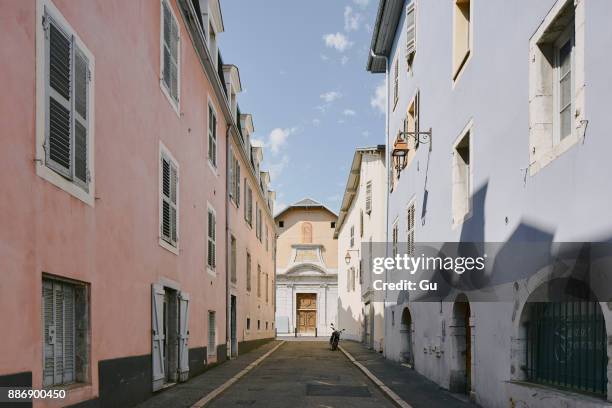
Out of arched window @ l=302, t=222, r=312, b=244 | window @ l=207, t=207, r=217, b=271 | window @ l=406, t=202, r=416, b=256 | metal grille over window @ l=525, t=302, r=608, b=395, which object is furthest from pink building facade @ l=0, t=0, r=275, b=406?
arched window @ l=302, t=222, r=312, b=244

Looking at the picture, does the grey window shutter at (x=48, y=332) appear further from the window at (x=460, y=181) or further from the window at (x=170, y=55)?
the window at (x=460, y=181)

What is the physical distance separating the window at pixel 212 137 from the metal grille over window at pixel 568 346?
34.7 feet

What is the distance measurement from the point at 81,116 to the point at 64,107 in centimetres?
59

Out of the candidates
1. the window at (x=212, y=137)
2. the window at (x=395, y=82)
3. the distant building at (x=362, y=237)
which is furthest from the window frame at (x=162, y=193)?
the distant building at (x=362, y=237)

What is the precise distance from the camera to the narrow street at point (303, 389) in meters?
10.7

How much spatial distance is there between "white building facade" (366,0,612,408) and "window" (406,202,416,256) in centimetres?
93

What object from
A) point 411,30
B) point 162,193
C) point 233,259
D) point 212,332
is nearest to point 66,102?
point 162,193

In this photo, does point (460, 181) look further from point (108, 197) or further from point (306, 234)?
point (306, 234)

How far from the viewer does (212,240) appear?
17016 mm

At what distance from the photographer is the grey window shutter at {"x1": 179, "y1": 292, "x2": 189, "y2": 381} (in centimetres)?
1288

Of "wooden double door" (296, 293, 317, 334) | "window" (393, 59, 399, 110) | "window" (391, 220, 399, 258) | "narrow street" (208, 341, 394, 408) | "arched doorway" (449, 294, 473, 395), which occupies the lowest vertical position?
"wooden double door" (296, 293, 317, 334)

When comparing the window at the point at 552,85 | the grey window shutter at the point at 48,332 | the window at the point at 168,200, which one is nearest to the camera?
the grey window shutter at the point at 48,332

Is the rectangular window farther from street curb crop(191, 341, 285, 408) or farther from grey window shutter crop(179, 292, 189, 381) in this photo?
grey window shutter crop(179, 292, 189, 381)

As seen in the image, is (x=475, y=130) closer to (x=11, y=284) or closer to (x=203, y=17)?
(x=11, y=284)
